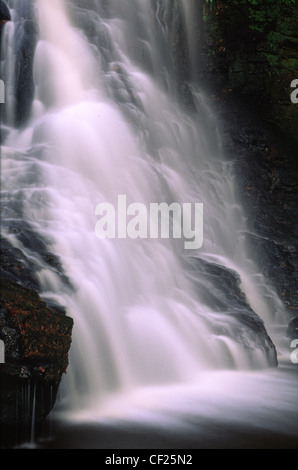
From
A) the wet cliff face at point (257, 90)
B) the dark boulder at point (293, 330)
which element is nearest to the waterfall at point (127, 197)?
the wet cliff face at point (257, 90)

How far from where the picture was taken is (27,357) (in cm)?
356

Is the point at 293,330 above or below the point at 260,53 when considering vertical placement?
below

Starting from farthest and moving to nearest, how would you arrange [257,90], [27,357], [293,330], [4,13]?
[257,90]
[4,13]
[293,330]
[27,357]

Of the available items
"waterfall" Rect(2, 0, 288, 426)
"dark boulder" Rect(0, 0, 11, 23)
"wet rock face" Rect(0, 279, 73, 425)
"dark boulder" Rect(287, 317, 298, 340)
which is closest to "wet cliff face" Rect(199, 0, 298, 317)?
"waterfall" Rect(2, 0, 288, 426)

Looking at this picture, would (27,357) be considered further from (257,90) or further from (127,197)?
(257,90)

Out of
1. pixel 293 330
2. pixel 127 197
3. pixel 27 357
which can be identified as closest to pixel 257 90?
pixel 127 197

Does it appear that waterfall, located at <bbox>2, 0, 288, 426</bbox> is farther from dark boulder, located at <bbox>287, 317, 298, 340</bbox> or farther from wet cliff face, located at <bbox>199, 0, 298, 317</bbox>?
dark boulder, located at <bbox>287, 317, 298, 340</bbox>

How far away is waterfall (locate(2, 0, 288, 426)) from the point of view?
16.9 ft

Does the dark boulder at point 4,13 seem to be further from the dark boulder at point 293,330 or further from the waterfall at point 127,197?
the dark boulder at point 293,330

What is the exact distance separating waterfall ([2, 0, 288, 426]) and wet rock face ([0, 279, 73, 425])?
0.54 m

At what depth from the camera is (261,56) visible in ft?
42.1

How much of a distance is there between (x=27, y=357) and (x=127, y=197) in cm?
514
